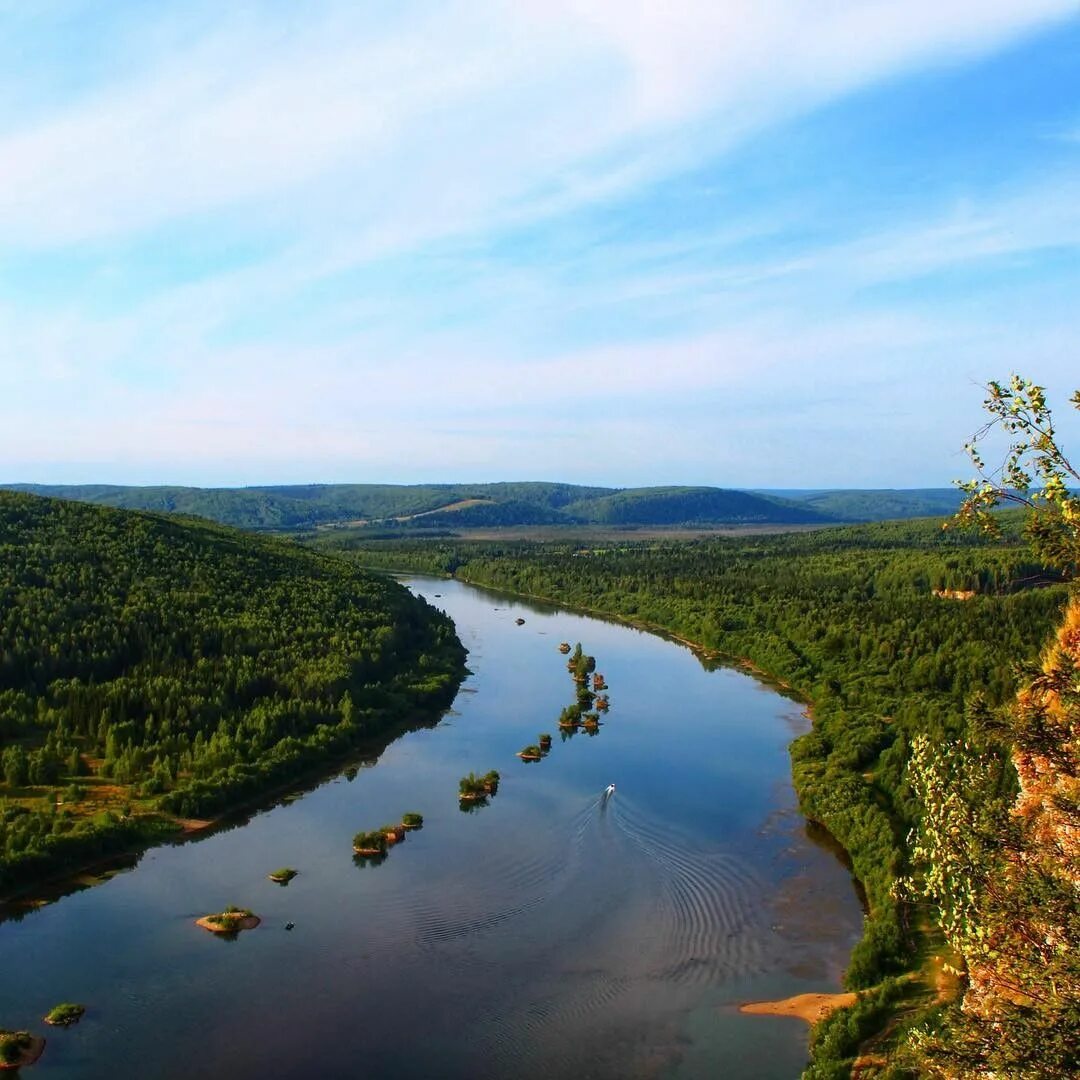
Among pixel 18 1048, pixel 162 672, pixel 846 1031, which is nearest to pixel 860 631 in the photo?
pixel 162 672

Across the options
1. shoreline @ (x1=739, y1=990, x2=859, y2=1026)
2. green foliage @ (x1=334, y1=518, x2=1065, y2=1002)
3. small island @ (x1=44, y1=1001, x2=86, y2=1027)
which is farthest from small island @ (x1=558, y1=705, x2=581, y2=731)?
small island @ (x1=44, y1=1001, x2=86, y2=1027)

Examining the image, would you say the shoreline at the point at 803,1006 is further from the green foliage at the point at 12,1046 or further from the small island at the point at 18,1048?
the green foliage at the point at 12,1046

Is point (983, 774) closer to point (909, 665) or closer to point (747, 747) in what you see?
point (747, 747)

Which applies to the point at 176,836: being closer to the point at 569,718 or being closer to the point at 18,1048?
the point at 18,1048

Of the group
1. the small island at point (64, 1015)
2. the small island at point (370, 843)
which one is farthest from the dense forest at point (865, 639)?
the small island at point (64, 1015)

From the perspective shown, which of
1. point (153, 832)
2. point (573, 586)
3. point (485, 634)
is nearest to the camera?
point (153, 832)

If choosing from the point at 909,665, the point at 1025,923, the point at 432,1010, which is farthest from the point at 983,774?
the point at 909,665

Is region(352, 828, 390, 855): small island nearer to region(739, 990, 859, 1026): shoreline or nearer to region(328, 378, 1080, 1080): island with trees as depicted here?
region(739, 990, 859, 1026): shoreline
